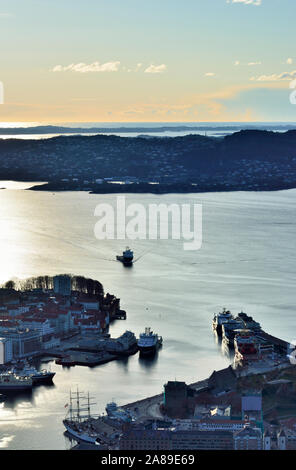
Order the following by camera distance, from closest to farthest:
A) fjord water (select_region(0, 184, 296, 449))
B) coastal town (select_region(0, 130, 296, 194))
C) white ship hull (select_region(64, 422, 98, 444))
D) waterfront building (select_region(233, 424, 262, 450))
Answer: waterfront building (select_region(233, 424, 262, 450)) < white ship hull (select_region(64, 422, 98, 444)) < fjord water (select_region(0, 184, 296, 449)) < coastal town (select_region(0, 130, 296, 194))

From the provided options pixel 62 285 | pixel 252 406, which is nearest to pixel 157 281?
→ pixel 62 285

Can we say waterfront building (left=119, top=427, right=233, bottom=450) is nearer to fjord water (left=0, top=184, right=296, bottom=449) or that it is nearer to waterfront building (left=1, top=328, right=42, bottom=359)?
fjord water (left=0, top=184, right=296, bottom=449)

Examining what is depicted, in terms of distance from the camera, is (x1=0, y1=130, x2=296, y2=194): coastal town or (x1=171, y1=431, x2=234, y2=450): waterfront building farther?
(x1=0, y1=130, x2=296, y2=194): coastal town

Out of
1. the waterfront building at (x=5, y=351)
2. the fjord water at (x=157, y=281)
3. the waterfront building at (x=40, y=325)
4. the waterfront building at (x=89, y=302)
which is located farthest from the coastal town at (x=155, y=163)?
the waterfront building at (x=5, y=351)

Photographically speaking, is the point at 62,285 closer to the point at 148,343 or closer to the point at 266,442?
the point at 148,343

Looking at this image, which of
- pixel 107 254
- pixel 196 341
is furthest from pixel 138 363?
pixel 107 254

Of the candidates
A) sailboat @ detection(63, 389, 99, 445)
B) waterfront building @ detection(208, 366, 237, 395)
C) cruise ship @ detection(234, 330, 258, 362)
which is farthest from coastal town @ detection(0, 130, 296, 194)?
sailboat @ detection(63, 389, 99, 445)
